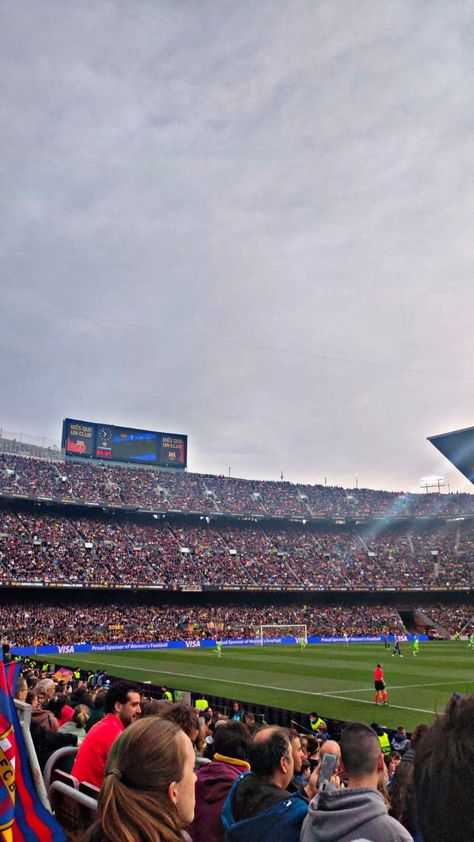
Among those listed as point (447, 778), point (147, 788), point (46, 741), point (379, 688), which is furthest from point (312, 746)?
point (379, 688)

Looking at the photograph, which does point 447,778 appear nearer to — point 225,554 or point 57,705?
point 57,705

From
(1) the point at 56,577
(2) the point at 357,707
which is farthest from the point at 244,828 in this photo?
(1) the point at 56,577

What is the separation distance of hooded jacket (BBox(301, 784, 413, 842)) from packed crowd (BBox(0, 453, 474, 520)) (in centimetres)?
6164

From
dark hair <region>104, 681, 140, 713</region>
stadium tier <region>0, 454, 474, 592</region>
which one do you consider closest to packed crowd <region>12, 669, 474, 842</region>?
dark hair <region>104, 681, 140, 713</region>

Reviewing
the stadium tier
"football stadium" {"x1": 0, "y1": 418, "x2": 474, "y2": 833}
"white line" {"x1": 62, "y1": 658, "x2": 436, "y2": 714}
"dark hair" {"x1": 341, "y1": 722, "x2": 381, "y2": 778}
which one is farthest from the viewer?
the stadium tier

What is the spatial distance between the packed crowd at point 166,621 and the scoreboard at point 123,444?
71.7 ft

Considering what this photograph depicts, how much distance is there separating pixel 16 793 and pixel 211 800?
128 centimetres

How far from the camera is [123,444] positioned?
259 ft

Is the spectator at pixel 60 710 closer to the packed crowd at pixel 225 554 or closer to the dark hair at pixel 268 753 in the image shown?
the dark hair at pixel 268 753

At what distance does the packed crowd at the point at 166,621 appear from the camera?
50.6 meters

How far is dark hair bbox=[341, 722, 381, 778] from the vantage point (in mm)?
3678

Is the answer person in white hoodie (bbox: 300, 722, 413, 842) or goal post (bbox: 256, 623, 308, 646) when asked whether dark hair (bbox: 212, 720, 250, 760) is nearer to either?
person in white hoodie (bbox: 300, 722, 413, 842)

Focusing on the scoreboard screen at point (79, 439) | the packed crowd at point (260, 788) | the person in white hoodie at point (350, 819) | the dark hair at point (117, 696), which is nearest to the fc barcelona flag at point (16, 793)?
the packed crowd at point (260, 788)

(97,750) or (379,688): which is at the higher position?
(97,750)
